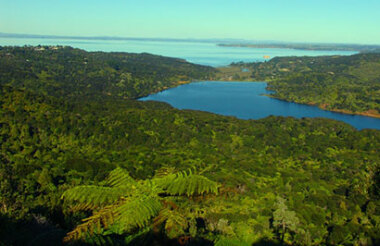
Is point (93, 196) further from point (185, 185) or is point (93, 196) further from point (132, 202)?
point (185, 185)

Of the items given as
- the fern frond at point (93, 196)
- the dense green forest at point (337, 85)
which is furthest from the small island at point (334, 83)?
the fern frond at point (93, 196)

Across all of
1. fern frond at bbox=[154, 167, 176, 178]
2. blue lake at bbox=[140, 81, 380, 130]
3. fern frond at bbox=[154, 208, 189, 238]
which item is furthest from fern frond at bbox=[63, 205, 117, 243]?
blue lake at bbox=[140, 81, 380, 130]

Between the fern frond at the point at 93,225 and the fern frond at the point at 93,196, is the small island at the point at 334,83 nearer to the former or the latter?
the fern frond at the point at 93,196

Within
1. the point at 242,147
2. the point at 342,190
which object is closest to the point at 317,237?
the point at 342,190

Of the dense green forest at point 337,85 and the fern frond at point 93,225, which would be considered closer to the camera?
the fern frond at point 93,225

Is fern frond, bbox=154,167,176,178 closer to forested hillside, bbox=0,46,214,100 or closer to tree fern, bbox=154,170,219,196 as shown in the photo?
tree fern, bbox=154,170,219,196

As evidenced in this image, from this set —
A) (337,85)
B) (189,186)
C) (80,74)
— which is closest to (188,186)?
(189,186)
